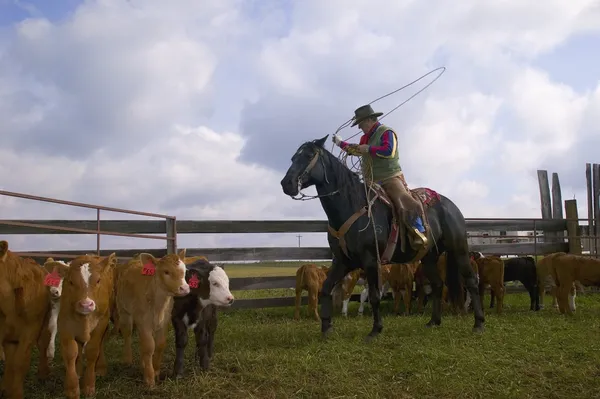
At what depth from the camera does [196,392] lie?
5.09 meters

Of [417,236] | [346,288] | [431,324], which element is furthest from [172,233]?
[431,324]

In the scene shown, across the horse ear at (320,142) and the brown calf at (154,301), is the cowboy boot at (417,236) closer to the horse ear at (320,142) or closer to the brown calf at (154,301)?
the horse ear at (320,142)

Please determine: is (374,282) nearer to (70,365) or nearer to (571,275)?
(70,365)

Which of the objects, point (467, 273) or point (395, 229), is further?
point (467, 273)

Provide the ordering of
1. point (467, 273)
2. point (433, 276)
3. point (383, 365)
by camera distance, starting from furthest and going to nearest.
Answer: point (433, 276) < point (467, 273) < point (383, 365)

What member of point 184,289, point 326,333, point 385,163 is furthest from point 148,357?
point 385,163

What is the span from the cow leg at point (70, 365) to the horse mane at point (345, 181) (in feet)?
14.0

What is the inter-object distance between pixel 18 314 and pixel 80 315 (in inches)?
24.2

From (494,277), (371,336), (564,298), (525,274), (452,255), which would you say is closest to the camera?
(371,336)

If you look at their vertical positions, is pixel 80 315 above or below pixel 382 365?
above

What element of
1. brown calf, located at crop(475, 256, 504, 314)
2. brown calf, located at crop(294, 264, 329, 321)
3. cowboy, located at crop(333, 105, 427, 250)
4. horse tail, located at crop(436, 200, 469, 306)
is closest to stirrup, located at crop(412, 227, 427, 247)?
cowboy, located at crop(333, 105, 427, 250)

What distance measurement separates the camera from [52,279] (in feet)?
17.4

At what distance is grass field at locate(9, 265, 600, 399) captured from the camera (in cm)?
528

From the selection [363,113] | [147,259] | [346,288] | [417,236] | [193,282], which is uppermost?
[363,113]
